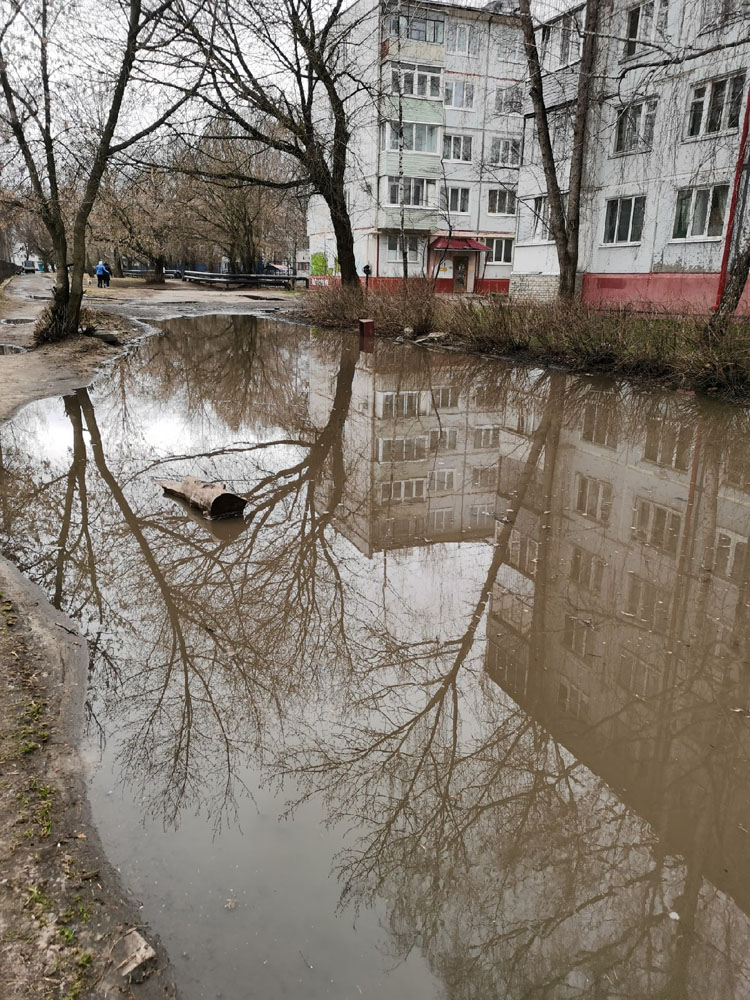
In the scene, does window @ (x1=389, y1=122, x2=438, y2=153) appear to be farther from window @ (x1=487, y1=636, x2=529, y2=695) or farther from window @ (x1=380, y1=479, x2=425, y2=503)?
window @ (x1=487, y1=636, x2=529, y2=695)

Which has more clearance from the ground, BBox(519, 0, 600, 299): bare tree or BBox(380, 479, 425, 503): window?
BBox(519, 0, 600, 299): bare tree

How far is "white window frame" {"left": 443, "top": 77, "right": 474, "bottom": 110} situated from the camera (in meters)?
40.9

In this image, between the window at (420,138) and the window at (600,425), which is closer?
the window at (600,425)

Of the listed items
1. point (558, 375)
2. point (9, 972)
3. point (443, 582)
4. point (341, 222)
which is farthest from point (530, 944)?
point (341, 222)

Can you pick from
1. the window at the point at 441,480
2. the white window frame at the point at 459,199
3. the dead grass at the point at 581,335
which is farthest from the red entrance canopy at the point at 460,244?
the window at the point at 441,480

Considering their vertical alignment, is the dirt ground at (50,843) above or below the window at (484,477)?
below

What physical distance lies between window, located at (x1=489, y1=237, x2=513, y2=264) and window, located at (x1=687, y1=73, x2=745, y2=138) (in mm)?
21876

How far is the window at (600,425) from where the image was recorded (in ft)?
34.3

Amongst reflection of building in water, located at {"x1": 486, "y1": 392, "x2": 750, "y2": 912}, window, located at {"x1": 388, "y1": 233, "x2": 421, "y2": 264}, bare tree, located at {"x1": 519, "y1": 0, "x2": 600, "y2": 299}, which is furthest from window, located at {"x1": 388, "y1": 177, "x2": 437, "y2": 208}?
reflection of building in water, located at {"x1": 486, "y1": 392, "x2": 750, "y2": 912}

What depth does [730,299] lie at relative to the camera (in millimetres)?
14023

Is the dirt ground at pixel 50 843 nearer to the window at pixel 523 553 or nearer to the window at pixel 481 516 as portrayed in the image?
the window at pixel 523 553

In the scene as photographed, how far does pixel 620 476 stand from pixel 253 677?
19.2 ft

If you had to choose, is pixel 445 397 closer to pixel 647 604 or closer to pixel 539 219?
pixel 647 604

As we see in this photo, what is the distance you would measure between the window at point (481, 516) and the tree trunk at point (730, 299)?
7890 millimetres
